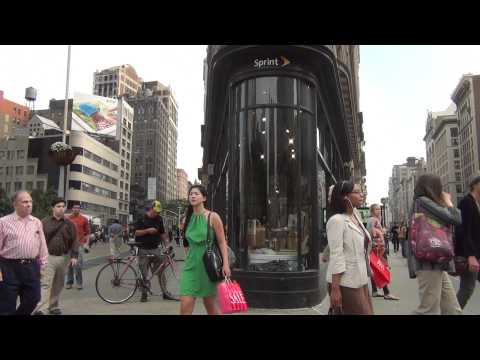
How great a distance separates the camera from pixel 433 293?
170 inches

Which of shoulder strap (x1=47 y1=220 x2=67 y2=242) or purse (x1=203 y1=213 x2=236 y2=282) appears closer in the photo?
purse (x1=203 y1=213 x2=236 y2=282)

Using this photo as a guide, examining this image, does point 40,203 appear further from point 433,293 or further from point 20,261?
point 433,293

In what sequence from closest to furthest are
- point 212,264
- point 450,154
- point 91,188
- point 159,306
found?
point 212,264 < point 159,306 < point 91,188 < point 450,154

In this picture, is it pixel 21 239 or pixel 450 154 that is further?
pixel 450 154

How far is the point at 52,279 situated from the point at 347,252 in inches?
212

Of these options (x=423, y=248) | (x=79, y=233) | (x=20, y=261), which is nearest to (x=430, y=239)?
(x=423, y=248)

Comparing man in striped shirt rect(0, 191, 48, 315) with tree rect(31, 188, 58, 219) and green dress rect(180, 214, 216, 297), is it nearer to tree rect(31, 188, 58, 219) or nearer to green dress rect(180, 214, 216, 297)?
green dress rect(180, 214, 216, 297)

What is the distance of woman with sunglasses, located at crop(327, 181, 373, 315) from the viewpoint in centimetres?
361

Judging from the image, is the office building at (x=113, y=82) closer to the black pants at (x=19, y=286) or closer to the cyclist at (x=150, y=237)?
the cyclist at (x=150, y=237)

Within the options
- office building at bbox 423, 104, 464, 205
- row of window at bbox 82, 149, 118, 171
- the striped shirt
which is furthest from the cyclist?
office building at bbox 423, 104, 464, 205

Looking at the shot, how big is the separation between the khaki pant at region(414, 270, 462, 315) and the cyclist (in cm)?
551

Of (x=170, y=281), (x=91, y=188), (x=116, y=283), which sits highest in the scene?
(x=91, y=188)

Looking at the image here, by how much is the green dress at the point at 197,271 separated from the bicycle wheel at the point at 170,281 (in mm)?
4569
